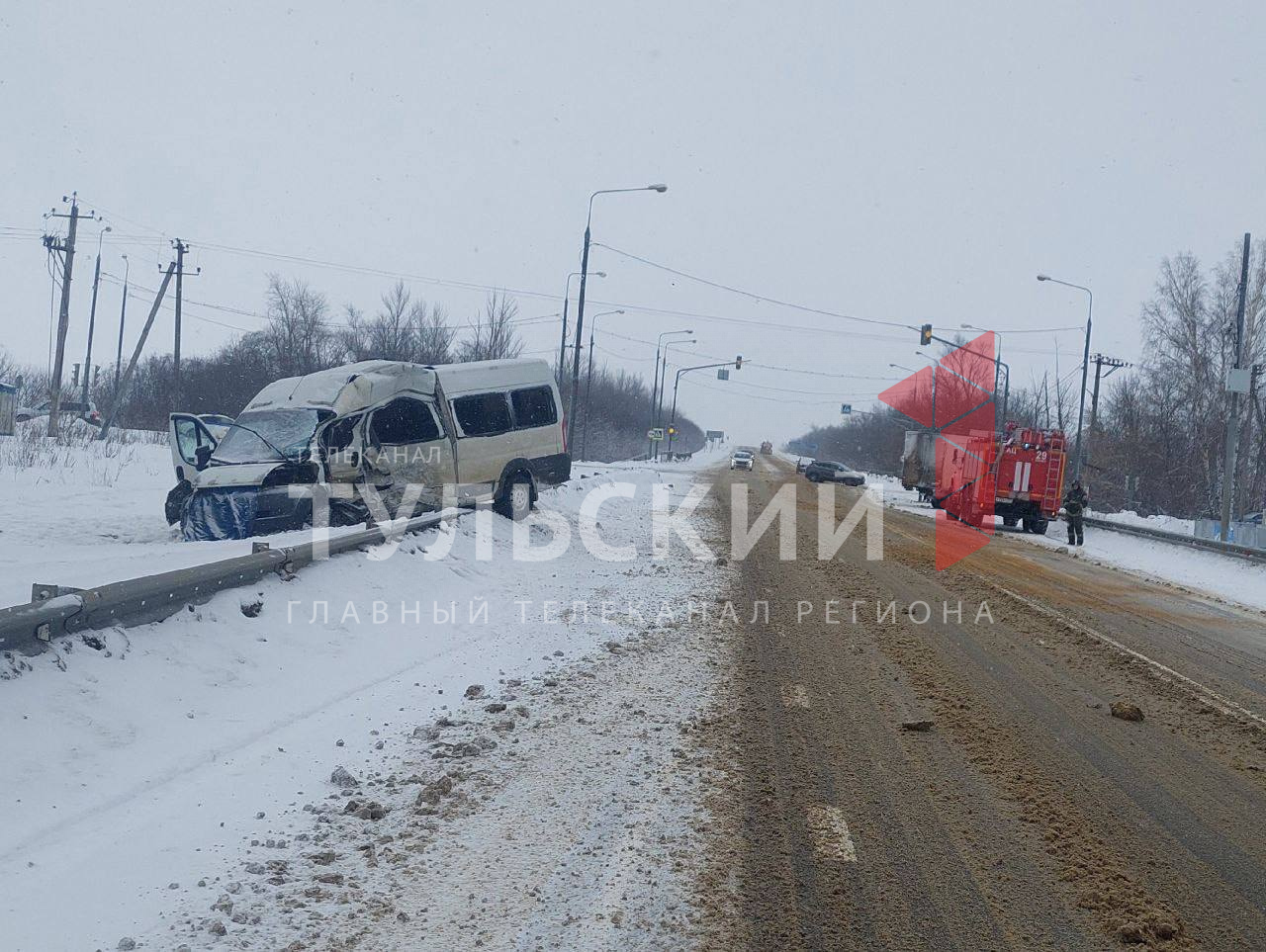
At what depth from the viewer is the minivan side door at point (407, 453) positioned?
13531 mm

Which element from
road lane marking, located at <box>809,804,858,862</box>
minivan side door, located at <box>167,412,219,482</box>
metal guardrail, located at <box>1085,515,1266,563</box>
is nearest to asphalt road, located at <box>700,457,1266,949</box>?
road lane marking, located at <box>809,804,858,862</box>

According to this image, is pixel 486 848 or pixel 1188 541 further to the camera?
pixel 1188 541

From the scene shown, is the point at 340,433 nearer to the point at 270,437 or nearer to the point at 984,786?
the point at 270,437

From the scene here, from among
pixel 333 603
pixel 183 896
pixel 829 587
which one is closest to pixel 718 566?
pixel 829 587

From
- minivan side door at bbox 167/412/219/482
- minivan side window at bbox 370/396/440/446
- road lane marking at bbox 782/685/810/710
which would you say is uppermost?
minivan side window at bbox 370/396/440/446

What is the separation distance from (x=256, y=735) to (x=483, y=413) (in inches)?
422

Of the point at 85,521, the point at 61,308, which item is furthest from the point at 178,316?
the point at 85,521

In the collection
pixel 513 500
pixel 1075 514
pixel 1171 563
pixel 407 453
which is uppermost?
pixel 407 453

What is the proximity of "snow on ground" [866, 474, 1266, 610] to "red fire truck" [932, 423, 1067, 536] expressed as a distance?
2.33ft

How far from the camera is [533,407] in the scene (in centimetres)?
1683

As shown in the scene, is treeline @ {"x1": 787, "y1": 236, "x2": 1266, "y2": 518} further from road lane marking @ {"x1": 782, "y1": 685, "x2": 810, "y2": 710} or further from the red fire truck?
road lane marking @ {"x1": 782, "y1": 685, "x2": 810, "y2": 710}

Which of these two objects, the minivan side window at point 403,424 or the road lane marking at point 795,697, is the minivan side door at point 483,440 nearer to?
the minivan side window at point 403,424

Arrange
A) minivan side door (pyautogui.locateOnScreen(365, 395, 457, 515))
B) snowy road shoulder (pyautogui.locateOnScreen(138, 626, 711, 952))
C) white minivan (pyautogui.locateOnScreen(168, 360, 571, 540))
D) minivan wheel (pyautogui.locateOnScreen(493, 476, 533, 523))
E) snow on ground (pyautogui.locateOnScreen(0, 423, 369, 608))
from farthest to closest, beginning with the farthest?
minivan wheel (pyautogui.locateOnScreen(493, 476, 533, 523)) → minivan side door (pyautogui.locateOnScreen(365, 395, 457, 515)) → white minivan (pyautogui.locateOnScreen(168, 360, 571, 540)) → snow on ground (pyautogui.locateOnScreen(0, 423, 369, 608)) → snowy road shoulder (pyautogui.locateOnScreen(138, 626, 711, 952))

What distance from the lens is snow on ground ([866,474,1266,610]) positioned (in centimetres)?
1600
